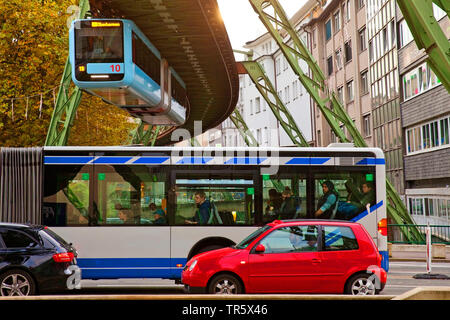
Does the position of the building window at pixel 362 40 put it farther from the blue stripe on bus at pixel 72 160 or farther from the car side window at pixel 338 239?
the car side window at pixel 338 239

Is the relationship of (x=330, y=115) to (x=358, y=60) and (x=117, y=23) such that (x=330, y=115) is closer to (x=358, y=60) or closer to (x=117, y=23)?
(x=117, y=23)

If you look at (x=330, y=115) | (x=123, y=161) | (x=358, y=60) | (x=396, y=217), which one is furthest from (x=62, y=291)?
(x=358, y=60)

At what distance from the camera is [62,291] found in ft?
40.6

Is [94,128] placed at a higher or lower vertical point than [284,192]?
higher

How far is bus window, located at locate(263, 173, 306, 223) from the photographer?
15.1 metres

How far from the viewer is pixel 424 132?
38.6m

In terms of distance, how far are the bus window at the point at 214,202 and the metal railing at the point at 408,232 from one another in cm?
1288

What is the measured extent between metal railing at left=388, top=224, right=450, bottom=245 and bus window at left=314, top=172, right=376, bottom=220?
11.6 m

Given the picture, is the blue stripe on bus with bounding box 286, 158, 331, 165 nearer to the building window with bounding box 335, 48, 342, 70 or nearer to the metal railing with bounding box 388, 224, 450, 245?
the metal railing with bounding box 388, 224, 450, 245

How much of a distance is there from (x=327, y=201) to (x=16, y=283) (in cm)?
688

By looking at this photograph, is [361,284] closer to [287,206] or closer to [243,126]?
[287,206]

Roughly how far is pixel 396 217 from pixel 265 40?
71.9 m

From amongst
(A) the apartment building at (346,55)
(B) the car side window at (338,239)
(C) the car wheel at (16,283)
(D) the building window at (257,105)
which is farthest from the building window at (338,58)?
(C) the car wheel at (16,283)

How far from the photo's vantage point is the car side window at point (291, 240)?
39.3 feet
